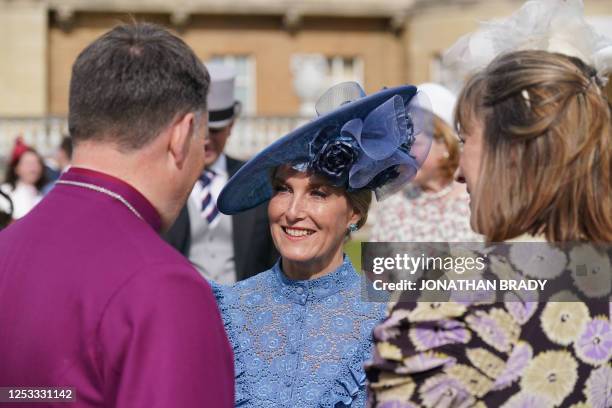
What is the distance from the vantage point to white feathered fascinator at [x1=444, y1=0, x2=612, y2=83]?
2678 millimetres

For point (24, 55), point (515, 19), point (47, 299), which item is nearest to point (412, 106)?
point (515, 19)

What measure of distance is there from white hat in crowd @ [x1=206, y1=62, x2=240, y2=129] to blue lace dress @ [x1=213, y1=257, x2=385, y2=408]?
7.40 ft

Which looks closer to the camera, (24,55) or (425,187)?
(425,187)

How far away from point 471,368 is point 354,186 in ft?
4.60

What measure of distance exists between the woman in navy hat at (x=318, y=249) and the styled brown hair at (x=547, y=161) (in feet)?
3.23

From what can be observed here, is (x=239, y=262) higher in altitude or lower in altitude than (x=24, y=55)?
lower

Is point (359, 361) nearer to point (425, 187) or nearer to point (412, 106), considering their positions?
point (412, 106)

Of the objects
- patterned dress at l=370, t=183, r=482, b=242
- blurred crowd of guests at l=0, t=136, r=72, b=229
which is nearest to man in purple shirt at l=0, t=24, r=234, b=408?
patterned dress at l=370, t=183, r=482, b=242

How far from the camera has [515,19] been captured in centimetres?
296

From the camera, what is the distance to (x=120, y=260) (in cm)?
201

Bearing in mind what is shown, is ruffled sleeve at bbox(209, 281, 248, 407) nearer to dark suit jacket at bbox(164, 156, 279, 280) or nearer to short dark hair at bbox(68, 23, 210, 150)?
short dark hair at bbox(68, 23, 210, 150)

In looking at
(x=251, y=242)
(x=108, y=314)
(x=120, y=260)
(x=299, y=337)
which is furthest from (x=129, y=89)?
(x=251, y=242)

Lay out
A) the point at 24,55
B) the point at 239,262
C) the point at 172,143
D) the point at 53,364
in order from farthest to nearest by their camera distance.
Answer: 1. the point at 24,55
2. the point at 239,262
3. the point at 172,143
4. the point at 53,364

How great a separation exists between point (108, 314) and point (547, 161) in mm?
908
